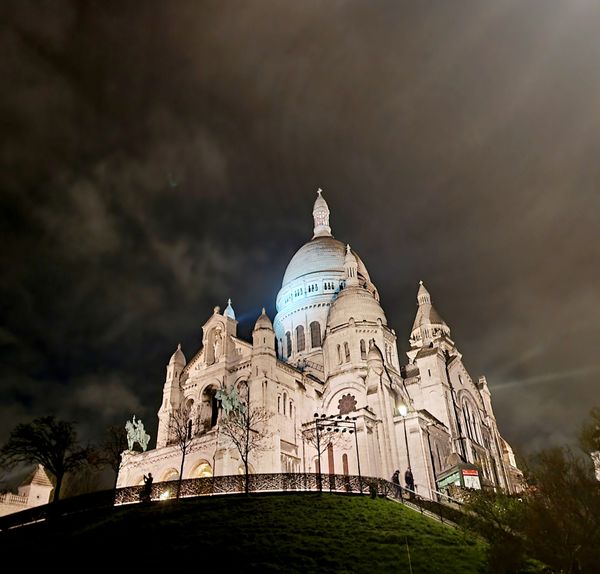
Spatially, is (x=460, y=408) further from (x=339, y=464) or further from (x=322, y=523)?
(x=322, y=523)

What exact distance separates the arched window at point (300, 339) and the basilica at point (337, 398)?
0.42 ft

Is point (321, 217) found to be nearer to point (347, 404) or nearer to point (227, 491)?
point (347, 404)

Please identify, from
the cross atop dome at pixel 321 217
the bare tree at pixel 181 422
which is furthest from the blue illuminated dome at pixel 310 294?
the bare tree at pixel 181 422

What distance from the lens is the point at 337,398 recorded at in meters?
50.5

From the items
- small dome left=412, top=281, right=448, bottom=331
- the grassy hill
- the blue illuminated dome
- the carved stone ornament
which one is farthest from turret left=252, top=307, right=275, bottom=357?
small dome left=412, top=281, right=448, bottom=331

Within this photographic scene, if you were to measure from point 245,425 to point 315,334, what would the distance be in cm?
2303

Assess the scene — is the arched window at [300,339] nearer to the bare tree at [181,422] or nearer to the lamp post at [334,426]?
the bare tree at [181,422]

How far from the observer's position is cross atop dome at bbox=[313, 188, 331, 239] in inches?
3083

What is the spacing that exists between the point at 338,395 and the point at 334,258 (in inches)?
906

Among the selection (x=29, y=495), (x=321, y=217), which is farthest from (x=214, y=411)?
(x=321, y=217)

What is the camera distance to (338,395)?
166 feet

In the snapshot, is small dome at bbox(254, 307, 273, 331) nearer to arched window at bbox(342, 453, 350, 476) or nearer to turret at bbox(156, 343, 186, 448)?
turret at bbox(156, 343, 186, 448)

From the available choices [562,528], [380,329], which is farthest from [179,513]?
[380,329]

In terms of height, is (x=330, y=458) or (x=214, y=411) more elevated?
(x=214, y=411)
